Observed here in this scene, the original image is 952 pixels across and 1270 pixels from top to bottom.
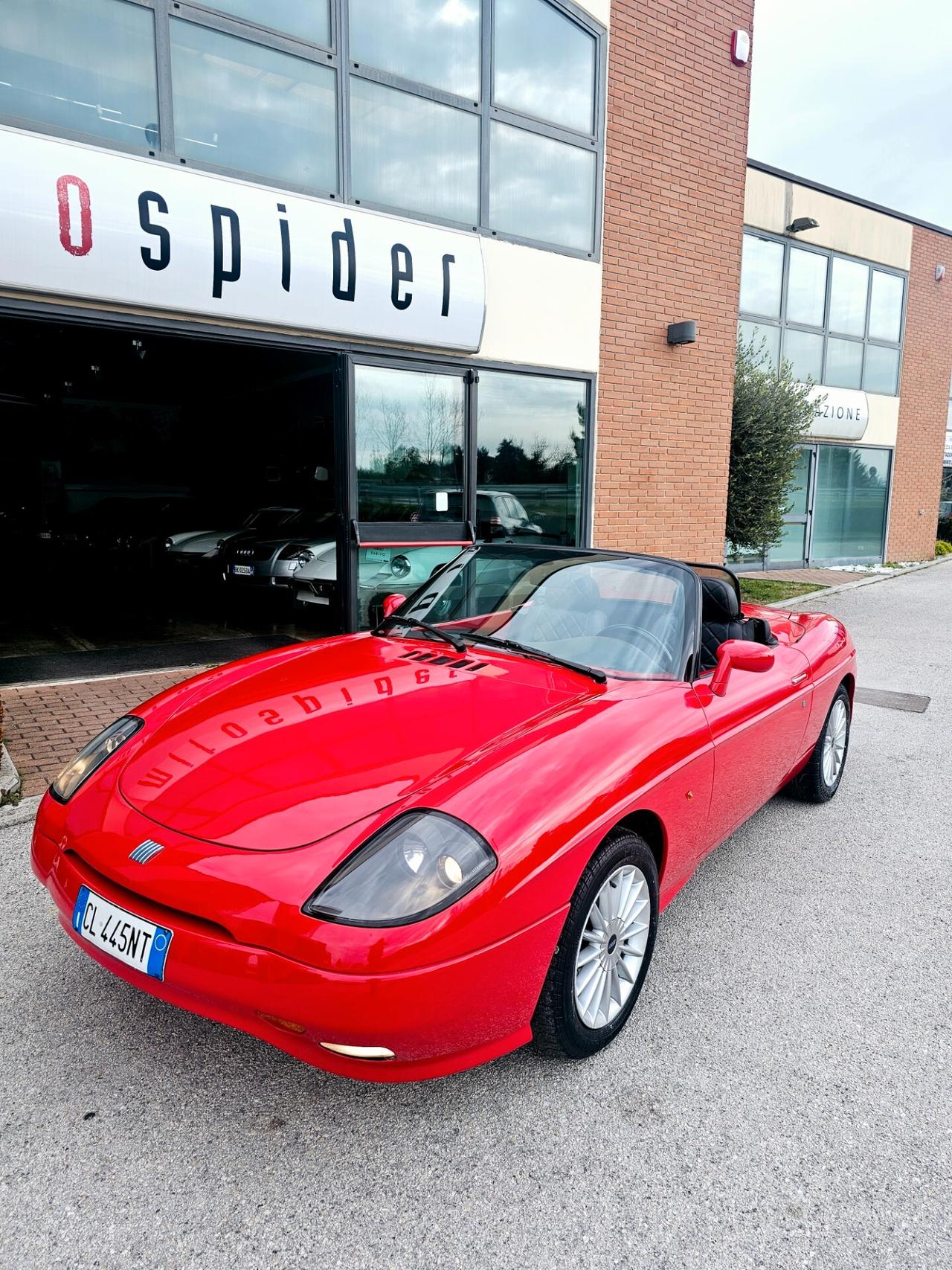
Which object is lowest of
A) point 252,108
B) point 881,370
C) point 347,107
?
point 881,370

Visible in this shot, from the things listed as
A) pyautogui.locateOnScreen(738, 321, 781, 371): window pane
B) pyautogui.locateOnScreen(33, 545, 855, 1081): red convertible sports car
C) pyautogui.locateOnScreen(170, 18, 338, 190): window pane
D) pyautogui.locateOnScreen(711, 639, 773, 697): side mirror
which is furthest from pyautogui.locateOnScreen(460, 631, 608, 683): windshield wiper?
pyautogui.locateOnScreen(738, 321, 781, 371): window pane

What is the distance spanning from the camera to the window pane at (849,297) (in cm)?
1653

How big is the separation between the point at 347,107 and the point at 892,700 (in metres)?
6.49

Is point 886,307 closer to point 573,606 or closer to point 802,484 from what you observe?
point 802,484

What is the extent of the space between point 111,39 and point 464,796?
6321mm

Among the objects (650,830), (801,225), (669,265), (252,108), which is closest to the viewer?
(650,830)

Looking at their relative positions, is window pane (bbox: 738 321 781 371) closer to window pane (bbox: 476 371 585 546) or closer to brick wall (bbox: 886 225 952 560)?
brick wall (bbox: 886 225 952 560)

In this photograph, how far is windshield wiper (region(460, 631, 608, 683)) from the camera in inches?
119

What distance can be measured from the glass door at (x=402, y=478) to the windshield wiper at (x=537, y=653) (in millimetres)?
4088

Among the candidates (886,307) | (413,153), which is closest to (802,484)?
(886,307)

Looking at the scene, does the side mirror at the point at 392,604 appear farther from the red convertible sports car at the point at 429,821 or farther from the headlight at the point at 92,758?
the headlight at the point at 92,758

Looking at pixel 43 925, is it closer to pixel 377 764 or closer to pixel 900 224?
pixel 377 764

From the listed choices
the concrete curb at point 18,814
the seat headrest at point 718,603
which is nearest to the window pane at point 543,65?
the seat headrest at point 718,603

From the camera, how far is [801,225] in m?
15.2
